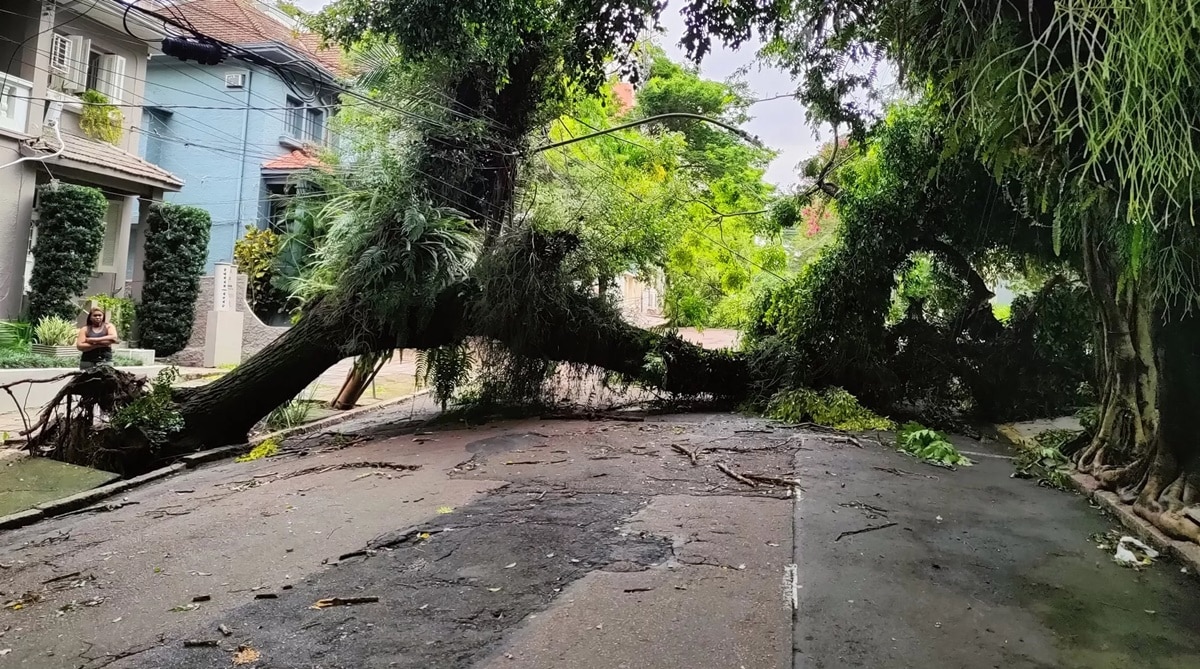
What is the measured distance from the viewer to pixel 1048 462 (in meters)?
7.04

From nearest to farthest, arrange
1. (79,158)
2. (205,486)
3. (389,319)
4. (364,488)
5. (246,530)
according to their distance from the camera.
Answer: (246,530) < (364,488) < (205,486) < (389,319) < (79,158)

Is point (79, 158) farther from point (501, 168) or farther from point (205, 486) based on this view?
point (205, 486)

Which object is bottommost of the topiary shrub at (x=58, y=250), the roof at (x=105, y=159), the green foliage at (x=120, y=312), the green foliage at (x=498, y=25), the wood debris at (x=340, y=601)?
the wood debris at (x=340, y=601)

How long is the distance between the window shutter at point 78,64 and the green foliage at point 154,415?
845 cm

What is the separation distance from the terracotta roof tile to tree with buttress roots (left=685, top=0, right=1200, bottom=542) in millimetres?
12618

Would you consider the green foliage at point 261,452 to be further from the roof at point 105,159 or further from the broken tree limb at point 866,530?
the roof at point 105,159

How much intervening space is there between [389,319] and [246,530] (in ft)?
14.2

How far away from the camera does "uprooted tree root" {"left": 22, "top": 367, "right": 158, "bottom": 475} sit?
8094 mm

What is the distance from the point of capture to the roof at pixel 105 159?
1298cm

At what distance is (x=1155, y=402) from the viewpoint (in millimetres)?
5598

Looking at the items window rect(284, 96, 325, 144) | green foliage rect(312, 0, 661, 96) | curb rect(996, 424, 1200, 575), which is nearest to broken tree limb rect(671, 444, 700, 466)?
curb rect(996, 424, 1200, 575)

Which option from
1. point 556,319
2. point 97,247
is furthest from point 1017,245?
point 97,247

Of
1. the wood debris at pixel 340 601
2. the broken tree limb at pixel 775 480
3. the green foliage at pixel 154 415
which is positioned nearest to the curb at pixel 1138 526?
the broken tree limb at pixel 775 480

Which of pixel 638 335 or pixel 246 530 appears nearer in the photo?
pixel 246 530
